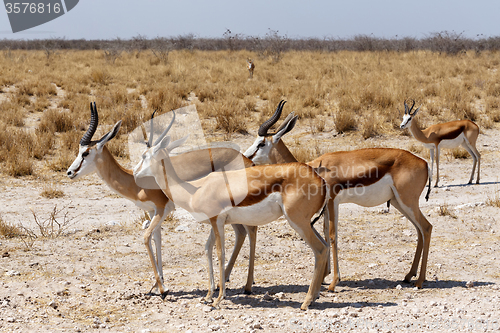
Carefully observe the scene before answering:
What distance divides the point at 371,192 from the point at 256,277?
5.58 feet

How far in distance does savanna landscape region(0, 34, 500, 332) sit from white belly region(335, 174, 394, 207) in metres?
0.97

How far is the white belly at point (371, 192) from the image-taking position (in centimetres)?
561

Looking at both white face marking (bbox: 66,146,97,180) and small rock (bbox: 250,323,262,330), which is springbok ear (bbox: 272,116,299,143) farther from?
small rock (bbox: 250,323,262,330)

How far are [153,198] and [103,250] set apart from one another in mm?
1665

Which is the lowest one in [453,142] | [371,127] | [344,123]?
[453,142]

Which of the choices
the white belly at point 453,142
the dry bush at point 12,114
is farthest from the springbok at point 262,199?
the dry bush at point 12,114

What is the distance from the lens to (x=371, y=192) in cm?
562

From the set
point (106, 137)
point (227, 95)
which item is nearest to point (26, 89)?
point (227, 95)

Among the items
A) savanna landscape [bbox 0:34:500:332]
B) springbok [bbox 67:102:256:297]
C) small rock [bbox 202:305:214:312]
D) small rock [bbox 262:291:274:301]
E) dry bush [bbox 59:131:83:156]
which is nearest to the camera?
savanna landscape [bbox 0:34:500:332]

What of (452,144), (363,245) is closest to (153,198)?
(363,245)

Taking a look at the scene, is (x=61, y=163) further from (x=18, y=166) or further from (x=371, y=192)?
(x=371, y=192)

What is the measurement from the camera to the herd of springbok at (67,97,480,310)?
4.79 metres

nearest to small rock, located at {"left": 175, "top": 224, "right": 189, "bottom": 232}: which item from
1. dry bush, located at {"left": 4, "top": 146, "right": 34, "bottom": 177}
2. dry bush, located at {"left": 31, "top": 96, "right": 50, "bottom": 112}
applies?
dry bush, located at {"left": 4, "top": 146, "right": 34, "bottom": 177}

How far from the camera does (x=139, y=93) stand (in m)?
18.1
